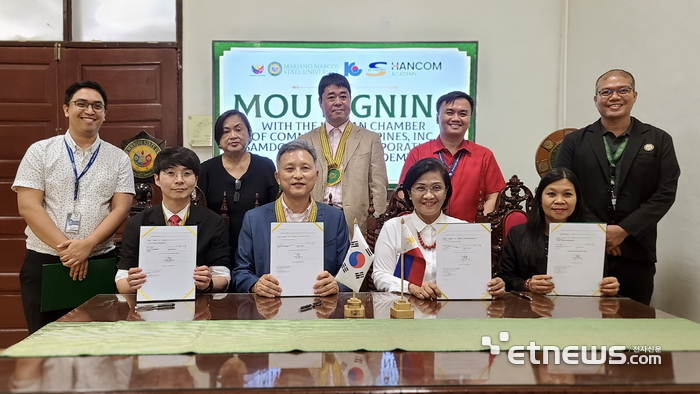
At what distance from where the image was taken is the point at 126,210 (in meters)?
2.77

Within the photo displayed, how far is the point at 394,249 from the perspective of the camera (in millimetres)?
2406

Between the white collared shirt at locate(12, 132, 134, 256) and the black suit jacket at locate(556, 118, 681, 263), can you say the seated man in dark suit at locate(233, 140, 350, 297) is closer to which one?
the white collared shirt at locate(12, 132, 134, 256)

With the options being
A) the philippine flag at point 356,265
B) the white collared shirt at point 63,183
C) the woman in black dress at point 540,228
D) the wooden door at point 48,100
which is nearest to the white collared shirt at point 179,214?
the white collared shirt at point 63,183

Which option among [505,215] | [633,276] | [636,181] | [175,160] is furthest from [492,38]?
[175,160]

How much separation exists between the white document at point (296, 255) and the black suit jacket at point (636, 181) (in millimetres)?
1619

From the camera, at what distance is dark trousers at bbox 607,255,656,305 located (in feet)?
9.42

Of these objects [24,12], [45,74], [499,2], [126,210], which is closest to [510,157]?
[499,2]

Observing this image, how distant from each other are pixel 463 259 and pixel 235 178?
1.53 meters

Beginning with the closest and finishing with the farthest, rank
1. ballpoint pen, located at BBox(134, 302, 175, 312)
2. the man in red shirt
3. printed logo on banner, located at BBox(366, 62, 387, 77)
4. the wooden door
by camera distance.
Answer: ballpoint pen, located at BBox(134, 302, 175, 312) → the man in red shirt → the wooden door → printed logo on banner, located at BBox(366, 62, 387, 77)

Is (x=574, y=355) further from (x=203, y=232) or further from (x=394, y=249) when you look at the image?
(x=203, y=232)

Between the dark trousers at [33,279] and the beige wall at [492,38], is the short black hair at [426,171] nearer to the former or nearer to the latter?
the dark trousers at [33,279]

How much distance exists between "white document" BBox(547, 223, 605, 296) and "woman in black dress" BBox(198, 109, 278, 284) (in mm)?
1585

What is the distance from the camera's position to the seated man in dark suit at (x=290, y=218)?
2.34 metres

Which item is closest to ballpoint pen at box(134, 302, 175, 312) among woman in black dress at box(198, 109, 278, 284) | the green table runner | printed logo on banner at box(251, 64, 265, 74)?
the green table runner
